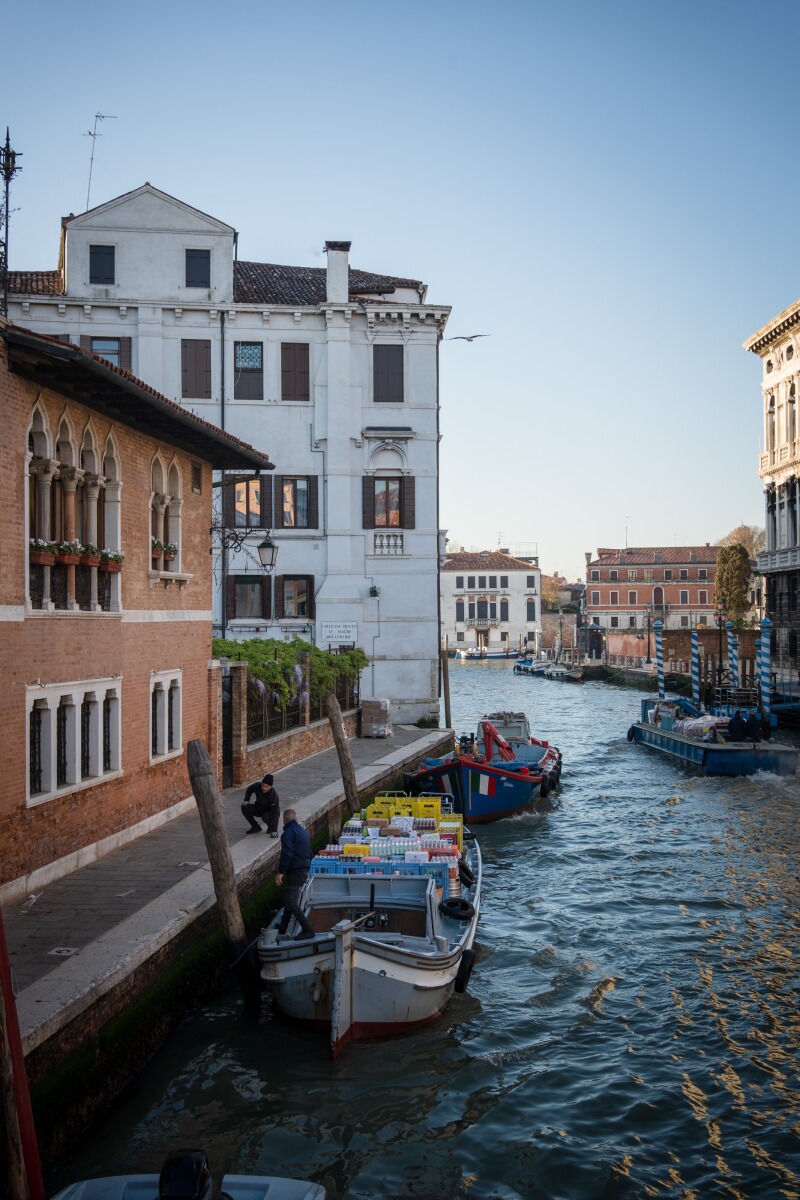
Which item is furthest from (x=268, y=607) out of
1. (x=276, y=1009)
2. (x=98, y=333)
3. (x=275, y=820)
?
(x=276, y=1009)

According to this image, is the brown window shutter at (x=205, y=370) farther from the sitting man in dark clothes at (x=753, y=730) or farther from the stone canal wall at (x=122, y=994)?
the stone canal wall at (x=122, y=994)

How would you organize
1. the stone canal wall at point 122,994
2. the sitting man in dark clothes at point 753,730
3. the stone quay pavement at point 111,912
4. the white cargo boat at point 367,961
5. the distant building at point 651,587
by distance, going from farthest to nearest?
the distant building at point 651,587, the sitting man in dark clothes at point 753,730, the white cargo boat at point 367,961, the stone quay pavement at point 111,912, the stone canal wall at point 122,994

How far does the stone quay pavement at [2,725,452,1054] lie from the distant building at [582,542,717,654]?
76.2 m

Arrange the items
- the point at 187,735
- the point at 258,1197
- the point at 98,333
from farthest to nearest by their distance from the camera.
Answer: the point at 98,333, the point at 187,735, the point at 258,1197

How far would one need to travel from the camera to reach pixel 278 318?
27547 mm

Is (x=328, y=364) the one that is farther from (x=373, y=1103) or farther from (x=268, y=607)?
(x=373, y=1103)

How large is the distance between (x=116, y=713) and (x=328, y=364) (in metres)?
16.2

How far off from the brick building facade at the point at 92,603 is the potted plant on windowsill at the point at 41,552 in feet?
0.05

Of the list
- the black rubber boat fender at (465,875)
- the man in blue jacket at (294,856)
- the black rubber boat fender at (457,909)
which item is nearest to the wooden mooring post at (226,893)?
the man in blue jacket at (294,856)

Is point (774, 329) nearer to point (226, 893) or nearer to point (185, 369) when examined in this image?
point (185, 369)

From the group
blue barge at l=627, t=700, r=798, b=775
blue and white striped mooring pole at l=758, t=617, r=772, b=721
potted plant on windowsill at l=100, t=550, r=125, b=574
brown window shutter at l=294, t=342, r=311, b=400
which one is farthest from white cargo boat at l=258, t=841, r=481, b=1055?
blue and white striped mooring pole at l=758, t=617, r=772, b=721

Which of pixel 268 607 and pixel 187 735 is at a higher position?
pixel 268 607

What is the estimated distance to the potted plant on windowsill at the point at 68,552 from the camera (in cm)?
1149

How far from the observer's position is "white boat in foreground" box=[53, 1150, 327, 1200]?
5.54 m
